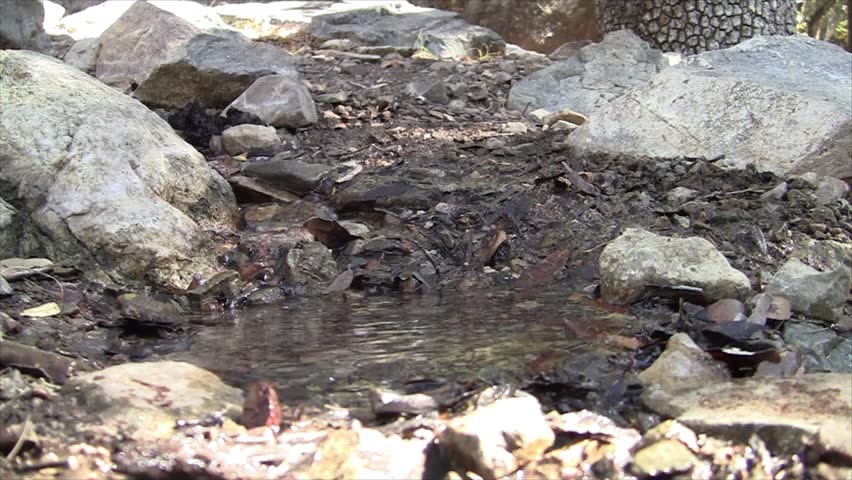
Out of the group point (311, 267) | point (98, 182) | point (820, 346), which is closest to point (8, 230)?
point (98, 182)

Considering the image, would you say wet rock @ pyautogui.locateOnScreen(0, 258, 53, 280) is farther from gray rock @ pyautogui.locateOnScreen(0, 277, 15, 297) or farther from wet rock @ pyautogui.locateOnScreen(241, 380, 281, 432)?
wet rock @ pyautogui.locateOnScreen(241, 380, 281, 432)

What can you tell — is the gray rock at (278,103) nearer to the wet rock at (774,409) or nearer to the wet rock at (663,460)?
the wet rock at (774,409)

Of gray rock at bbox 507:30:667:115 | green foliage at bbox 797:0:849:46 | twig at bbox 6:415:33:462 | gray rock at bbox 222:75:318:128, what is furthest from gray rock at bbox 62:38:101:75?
green foliage at bbox 797:0:849:46

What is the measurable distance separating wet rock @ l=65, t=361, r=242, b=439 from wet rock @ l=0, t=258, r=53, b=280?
3.07 feet

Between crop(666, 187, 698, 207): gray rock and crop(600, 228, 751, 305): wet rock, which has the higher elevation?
crop(600, 228, 751, 305): wet rock

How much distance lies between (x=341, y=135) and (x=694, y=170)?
1.99 meters

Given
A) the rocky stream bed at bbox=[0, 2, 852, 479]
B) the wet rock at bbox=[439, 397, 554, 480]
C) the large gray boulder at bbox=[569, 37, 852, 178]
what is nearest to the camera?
the wet rock at bbox=[439, 397, 554, 480]

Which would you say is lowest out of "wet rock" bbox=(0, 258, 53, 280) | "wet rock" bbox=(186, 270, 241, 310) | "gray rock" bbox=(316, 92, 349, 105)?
"wet rock" bbox=(186, 270, 241, 310)

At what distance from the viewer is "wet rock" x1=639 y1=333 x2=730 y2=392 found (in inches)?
99.0

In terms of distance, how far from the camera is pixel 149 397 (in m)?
2.35

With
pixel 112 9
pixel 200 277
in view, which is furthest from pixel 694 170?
pixel 112 9

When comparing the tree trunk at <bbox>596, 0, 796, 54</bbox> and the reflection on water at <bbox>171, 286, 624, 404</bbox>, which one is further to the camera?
the tree trunk at <bbox>596, 0, 796, 54</bbox>

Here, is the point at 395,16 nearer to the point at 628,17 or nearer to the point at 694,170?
the point at 628,17

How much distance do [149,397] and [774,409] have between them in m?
1.50
